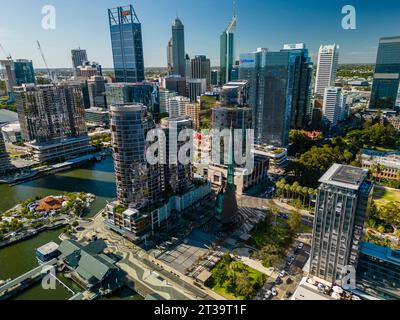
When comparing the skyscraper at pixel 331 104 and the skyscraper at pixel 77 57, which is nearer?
the skyscraper at pixel 331 104

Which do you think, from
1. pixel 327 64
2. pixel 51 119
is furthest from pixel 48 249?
pixel 327 64

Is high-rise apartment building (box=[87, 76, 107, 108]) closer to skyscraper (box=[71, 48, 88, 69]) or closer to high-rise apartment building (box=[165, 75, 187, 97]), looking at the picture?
high-rise apartment building (box=[165, 75, 187, 97])

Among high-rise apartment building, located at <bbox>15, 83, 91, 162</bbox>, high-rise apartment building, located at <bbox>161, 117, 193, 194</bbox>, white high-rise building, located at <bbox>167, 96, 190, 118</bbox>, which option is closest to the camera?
high-rise apartment building, located at <bbox>161, 117, 193, 194</bbox>

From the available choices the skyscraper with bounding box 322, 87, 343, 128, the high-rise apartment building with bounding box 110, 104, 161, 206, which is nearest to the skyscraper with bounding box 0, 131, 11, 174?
the high-rise apartment building with bounding box 110, 104, 161, 206

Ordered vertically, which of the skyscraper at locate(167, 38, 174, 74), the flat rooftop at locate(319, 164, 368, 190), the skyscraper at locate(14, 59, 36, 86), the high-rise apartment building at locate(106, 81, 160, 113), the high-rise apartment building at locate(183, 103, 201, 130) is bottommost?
the high-rise apartment building at locate(183, 103, 201, 130)

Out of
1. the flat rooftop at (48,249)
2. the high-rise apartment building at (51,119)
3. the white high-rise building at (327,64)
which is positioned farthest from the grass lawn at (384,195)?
the high-rise apartment building at (51,119)

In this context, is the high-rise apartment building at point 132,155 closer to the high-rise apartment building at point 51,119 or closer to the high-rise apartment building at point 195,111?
the high-rise apartment building at point 51,119

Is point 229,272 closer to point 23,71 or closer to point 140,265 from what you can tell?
point 140,265
